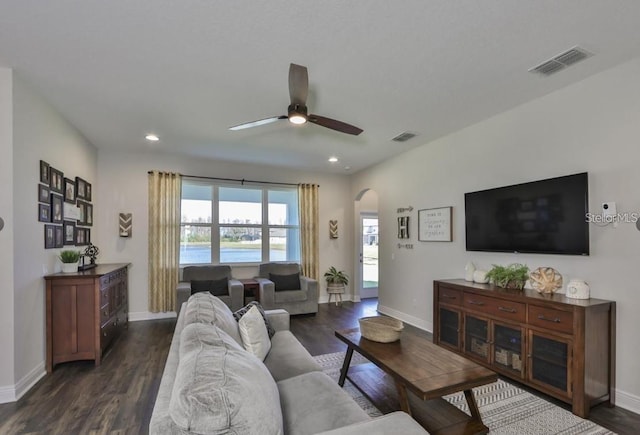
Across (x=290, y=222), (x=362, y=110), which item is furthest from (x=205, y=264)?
(x=362, y=110)

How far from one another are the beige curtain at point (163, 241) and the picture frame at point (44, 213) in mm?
2027

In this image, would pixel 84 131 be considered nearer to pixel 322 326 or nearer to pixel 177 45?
pixel 177 45

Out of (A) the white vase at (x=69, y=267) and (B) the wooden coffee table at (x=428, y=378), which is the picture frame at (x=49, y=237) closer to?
(A) the white vase at (x=69, y=267)

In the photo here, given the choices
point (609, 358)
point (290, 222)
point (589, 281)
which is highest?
point (290, 222)

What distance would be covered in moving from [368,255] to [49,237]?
568cm

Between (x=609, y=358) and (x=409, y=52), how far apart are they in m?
3.04

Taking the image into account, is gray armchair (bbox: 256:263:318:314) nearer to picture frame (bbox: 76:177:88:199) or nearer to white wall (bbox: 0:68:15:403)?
picture frame (bbox: 76:177:88:199)

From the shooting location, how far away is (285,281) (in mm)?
5891

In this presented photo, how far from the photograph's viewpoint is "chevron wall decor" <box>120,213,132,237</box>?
5.31 meters

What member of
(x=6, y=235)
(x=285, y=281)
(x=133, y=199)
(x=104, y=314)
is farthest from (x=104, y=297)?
(x=285, y=281)

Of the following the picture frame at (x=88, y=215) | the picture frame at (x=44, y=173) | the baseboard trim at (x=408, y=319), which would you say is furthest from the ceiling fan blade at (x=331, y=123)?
the picture frame at (x=88, y=215)

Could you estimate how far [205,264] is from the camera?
5.89 metres

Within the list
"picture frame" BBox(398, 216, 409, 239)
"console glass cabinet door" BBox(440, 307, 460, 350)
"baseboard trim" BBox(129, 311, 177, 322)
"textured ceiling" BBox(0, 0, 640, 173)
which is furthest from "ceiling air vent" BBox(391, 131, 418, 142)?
"baseboard trim" BBox(129, 311, 177, 322)

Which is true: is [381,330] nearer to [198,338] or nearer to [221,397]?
[198,338]
